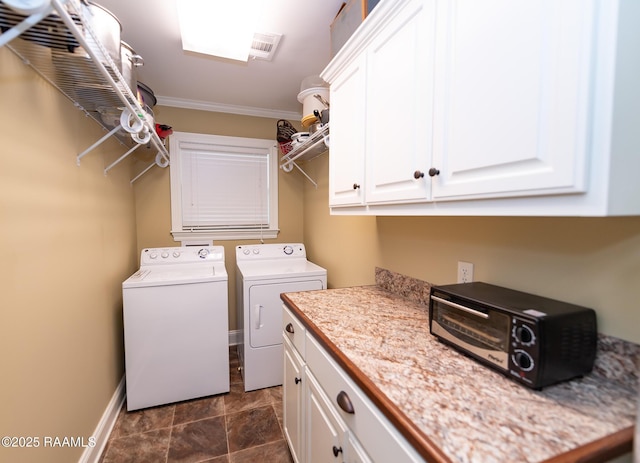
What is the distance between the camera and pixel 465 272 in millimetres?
1188

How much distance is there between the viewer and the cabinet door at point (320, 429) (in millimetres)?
956

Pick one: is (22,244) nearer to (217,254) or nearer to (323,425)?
(323,425)

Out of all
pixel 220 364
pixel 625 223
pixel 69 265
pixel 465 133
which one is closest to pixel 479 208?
pixel 465 133

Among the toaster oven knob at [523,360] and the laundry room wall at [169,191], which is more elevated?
the laundry room wall at [169,191]

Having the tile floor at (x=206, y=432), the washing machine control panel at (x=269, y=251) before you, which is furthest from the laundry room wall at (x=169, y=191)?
the tile floor at (x=206, y=432)

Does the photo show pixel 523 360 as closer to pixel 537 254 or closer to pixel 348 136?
pixel 537 254

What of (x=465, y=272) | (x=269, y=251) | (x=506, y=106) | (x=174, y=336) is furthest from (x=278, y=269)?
(x=506, y=106)

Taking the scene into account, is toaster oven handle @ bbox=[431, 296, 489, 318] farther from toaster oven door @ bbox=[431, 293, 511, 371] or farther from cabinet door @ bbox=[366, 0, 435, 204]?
cabinet door @ bbox=[366, 0, 435, 204]

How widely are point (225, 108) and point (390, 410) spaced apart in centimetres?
300

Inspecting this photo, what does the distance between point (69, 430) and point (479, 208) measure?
2038 millimetres

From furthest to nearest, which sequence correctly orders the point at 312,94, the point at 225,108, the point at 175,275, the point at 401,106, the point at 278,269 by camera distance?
the point at 225,108 < the point at 278,269 < the point at 175,275 < the point at 312,94 < the point at 401,106

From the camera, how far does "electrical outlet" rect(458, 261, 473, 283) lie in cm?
117

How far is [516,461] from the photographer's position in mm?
516

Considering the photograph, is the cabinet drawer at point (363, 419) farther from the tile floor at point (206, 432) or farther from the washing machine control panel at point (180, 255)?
the washing machine control panel at point (180, 255)
